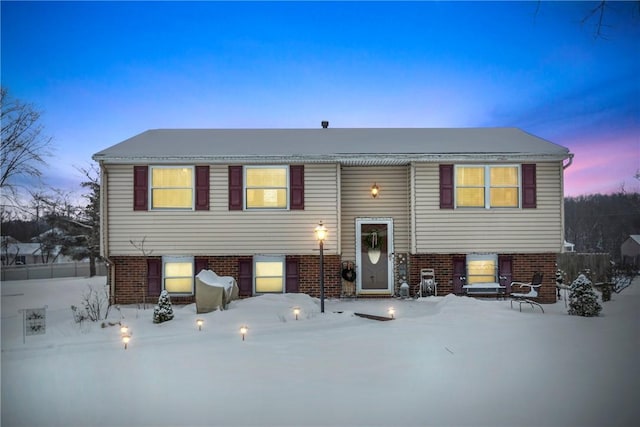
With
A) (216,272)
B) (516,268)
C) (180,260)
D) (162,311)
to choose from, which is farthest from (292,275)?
(516,268)

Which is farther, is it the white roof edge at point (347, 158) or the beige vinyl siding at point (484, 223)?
the beige vinyl siding at point (484, 223)

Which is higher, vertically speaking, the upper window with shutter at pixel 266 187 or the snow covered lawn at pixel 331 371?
the upper window with shutter at pixel 266 187

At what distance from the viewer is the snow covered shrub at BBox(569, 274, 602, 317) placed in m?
9.41

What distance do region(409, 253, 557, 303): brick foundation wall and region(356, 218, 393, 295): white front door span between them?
951 mm

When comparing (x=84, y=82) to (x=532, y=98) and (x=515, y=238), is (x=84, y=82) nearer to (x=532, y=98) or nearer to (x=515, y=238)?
(x=515, y=238)

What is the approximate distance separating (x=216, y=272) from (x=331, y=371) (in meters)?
7.80

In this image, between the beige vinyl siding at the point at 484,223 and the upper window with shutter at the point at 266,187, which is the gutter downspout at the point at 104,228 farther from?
the beige vinyl siding at the point at 484,223

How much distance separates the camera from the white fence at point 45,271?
25.5 meters

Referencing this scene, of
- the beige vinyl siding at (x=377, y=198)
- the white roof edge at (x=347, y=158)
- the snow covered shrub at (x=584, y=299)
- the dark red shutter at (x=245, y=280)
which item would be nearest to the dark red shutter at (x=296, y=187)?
the white roof edge at (x=347, y=158)

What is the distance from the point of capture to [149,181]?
1274cm

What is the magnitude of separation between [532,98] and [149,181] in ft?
58.6

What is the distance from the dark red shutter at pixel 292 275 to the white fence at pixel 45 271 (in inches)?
863

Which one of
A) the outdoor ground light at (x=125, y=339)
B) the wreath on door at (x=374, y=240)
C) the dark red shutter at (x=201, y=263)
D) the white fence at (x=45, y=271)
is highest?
the wreath on door at (x=374, y=240)

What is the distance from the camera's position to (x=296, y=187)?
42.1ft
